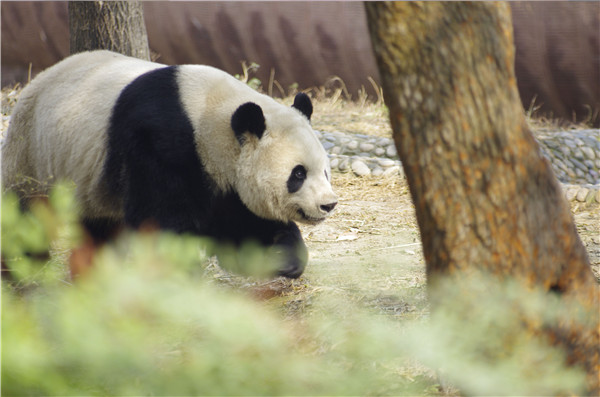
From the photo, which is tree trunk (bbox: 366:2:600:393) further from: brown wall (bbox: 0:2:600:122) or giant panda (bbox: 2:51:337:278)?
brown wall (bbox: 0:2:600:122)

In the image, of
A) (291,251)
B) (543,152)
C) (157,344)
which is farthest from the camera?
(543,152)

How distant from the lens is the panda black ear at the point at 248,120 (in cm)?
341

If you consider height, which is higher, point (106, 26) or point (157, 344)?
point (106, 26)

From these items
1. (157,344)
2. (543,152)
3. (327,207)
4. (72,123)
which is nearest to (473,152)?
(157,344)

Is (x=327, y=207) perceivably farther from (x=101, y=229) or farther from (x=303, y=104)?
(x=101, y=229)

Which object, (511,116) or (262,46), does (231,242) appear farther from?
(262,46)

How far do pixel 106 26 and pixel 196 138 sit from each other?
2164 mm

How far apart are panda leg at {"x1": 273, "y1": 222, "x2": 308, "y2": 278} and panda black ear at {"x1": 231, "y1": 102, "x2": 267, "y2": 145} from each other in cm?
66

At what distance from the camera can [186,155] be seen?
3455mm

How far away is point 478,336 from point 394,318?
1.07 metres

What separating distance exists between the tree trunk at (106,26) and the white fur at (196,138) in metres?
0.98

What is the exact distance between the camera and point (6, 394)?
130 centimetres

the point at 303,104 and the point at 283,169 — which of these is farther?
the point at 303,104

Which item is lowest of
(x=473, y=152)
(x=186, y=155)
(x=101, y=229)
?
(x=101, y=229)
